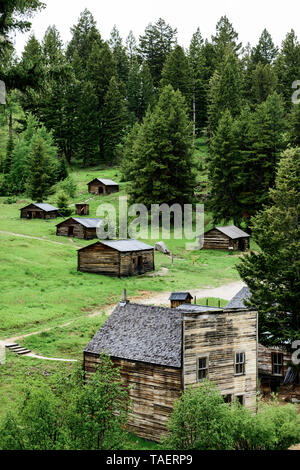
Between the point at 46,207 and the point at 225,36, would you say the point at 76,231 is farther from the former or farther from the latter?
the point at 225,36

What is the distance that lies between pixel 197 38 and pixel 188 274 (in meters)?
76.1

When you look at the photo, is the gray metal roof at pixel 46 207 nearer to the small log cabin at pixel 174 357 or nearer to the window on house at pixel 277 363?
the small log cabin at pixel 174 357

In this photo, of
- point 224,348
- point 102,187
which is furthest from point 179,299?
point 102,187

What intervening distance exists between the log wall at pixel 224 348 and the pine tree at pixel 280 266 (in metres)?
3.13

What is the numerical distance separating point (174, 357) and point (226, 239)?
36.9 metres

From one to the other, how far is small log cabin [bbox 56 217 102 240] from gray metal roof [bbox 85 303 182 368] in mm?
35041

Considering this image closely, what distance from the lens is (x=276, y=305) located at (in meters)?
27.8

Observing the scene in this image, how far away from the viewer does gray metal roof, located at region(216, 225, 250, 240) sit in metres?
57.8

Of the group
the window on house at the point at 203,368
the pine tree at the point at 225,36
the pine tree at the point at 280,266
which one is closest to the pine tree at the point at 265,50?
the pine tree at the point at 225,36

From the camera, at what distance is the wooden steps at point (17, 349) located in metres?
28.4

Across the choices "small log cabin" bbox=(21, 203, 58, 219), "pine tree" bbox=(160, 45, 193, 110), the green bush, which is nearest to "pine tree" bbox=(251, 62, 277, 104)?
"pine tree" bbox=(160, 45, 193, 110)

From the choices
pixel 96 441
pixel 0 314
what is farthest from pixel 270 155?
pixel 96 441

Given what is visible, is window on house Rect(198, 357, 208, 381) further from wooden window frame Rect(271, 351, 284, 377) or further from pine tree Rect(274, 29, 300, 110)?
pine tree Rect(274, 29, 300, 110)
